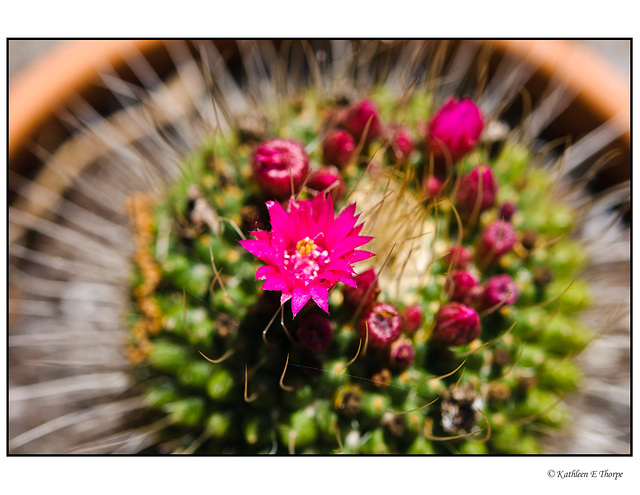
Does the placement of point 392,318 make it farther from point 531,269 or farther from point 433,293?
point 531,269

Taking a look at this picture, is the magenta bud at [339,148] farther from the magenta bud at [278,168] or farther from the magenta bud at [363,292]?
the magenta bud at [363,292]

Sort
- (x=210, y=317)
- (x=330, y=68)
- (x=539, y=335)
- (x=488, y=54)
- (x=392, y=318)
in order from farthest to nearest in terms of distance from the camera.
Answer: (x=330, y=68)
(x=488, y=54)
(x=539, y=335)
(x=210, y=317)
(x=392, y=318)

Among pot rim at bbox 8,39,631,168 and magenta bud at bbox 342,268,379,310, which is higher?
pot rim at bbox 8,39,631,168

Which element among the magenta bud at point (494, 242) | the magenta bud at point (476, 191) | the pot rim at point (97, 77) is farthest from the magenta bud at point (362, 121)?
the pot rim at point (97, 77)

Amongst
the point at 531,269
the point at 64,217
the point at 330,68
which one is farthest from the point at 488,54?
the point at 64,217

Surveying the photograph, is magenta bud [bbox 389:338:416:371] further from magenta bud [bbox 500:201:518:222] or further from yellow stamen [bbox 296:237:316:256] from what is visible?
magenta bud [bbox 500:201:518:222]

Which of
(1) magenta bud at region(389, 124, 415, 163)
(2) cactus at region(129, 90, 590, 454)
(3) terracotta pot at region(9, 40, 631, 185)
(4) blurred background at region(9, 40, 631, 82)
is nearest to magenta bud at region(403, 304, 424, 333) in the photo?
(2) cactus at region(129, 90, 590, 454)
